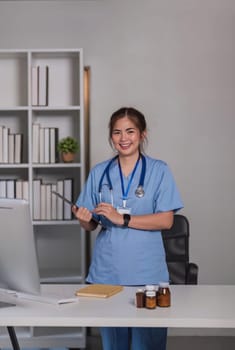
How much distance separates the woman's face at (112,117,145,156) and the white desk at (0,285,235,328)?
71cm

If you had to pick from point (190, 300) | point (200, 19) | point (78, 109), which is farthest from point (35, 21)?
point (190, 300)

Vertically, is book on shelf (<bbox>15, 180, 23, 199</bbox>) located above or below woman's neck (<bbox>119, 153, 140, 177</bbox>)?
below

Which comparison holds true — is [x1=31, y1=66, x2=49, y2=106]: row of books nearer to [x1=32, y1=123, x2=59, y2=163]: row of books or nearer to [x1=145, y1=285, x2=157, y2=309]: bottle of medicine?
[x1=32, y1=123, x2=59, y2=163]: row of books

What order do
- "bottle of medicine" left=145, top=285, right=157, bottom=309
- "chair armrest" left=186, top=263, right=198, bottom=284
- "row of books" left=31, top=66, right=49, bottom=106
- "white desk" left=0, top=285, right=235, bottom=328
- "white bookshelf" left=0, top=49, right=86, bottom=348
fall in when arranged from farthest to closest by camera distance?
"white bookshelf" left=0, top=49, right=86, bottom=348 < "row of books" left=31, top=66, right=49, bottom=106 < "chair armrest" left=186, top=263, right=198, bottom=284 < "bottle of medicine" left=145, top=285, right=157, bottom=309 < "white desk" left=0, top=285, right=235, bottom=328

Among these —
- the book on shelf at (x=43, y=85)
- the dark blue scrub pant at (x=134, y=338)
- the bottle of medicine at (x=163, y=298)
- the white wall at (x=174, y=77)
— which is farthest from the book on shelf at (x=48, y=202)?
the bottle of medicine at (x=163, y=298)

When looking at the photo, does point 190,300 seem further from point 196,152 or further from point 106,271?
point 196,152

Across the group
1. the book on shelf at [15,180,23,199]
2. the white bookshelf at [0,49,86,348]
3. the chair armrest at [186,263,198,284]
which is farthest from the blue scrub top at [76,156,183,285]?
the white bookshelf at [0,49,86,348]

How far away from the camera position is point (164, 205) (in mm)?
2707

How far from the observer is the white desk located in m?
1.98

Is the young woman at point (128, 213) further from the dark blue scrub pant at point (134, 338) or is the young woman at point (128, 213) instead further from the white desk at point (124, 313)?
the white desk at point (124, 313)

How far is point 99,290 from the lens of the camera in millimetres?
2402

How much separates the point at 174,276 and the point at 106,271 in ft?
3.49

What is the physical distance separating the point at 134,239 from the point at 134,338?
45cm

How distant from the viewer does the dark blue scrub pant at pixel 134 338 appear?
7.97 ft
